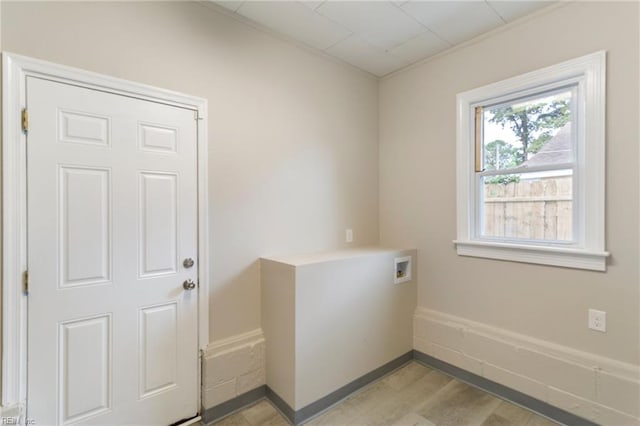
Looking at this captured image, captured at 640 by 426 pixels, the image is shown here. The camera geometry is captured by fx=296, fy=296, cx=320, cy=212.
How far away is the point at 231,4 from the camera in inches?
78.8

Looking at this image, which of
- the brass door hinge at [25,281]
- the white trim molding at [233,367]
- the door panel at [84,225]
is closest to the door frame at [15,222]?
the brass door hinge at [25,281]

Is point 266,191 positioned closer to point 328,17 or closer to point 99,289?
point 99,289

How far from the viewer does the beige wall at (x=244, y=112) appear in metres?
1.61

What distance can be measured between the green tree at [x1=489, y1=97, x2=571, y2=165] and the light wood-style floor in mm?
1791

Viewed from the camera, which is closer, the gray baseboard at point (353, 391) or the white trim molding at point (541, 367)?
the white trim molding at point (541, 367)

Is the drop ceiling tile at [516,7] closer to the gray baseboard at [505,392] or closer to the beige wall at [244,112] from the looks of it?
the beige wall at [244,112]

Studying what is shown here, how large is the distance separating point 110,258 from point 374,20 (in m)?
2.36

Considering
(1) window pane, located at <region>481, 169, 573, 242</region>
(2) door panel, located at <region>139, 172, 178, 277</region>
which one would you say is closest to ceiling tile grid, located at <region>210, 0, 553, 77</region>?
(1) window pane, located at <region>481, 169, 573, 242</region>

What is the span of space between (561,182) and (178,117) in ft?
8.58

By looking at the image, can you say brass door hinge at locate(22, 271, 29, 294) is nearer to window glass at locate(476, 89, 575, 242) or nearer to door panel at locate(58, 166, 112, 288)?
door panel at locate(58, 166, 112, 288)

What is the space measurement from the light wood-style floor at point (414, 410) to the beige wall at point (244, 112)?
635 mm

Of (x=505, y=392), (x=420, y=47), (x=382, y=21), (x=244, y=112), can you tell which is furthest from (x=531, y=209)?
(x=244, y=112)

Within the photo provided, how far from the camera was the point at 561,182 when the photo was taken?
2.05m

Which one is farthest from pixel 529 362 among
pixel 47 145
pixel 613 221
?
pixel 47 145
